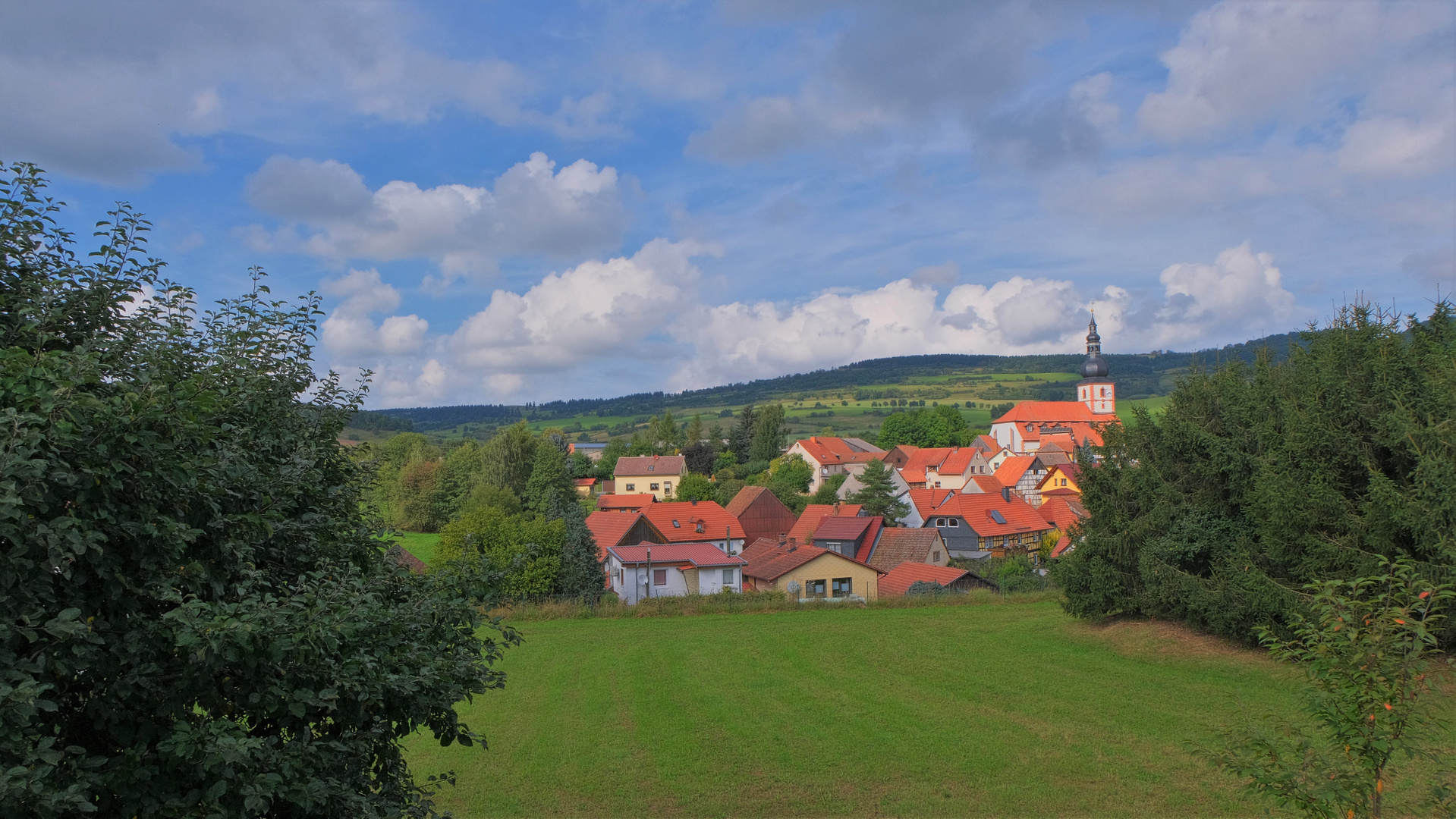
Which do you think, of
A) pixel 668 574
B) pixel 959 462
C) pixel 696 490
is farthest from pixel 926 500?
pixel 959 462

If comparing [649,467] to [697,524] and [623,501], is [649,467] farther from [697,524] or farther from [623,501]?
[697,524]

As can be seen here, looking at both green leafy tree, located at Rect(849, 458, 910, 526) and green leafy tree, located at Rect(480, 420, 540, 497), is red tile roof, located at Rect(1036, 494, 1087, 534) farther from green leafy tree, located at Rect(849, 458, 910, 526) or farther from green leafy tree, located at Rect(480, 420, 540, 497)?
green leafy tree, located at Rect(480, 420, 540, 497)

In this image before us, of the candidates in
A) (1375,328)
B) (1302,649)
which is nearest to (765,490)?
(1375,328)

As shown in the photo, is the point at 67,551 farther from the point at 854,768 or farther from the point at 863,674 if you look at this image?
the point at 863,674

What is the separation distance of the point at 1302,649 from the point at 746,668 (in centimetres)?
1895

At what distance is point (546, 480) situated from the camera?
65812 mm

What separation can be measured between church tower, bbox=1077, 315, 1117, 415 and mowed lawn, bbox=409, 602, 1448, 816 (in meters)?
105

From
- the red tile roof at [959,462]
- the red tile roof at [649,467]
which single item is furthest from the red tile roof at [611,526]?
the red tile roof at [959,462]

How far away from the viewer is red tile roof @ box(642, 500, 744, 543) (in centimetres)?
5138

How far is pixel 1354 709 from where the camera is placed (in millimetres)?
5105

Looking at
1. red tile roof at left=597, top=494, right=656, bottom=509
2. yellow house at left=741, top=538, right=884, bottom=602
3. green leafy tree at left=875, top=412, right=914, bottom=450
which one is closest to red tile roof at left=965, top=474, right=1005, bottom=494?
red tile roof at left=597, top=494, right=656, bottom=509

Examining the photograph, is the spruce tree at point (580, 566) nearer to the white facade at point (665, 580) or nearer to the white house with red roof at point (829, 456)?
the white facade at point (665, 580)

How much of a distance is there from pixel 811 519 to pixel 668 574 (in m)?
16.1

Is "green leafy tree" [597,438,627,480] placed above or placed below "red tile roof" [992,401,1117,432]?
below
